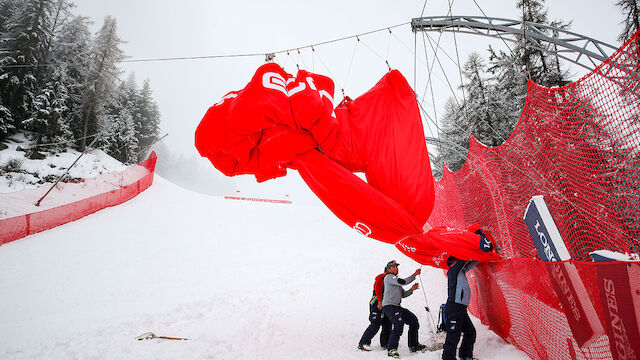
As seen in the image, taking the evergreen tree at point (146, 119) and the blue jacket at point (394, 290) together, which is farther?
the evergreen tree at point (146, 119)

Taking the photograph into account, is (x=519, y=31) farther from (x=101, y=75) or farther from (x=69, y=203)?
(x=101, y=75)

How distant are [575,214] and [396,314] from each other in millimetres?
3068

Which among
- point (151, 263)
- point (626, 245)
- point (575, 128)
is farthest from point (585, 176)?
point (151, 263)

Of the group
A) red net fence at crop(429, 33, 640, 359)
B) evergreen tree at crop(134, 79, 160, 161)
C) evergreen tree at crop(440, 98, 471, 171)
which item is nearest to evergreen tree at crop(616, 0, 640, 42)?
evergreen tree at crop(440, 98, 471, 171)

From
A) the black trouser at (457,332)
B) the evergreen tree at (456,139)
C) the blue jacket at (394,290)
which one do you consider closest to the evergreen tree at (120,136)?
the evergreen tree at (456,139)

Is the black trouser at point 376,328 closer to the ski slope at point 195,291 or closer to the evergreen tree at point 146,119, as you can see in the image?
the ski slope at point 195,291

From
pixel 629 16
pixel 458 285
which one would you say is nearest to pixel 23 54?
pixel 458 285

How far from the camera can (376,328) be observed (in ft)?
17.2

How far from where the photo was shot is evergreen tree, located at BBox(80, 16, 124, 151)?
27672 millimetres

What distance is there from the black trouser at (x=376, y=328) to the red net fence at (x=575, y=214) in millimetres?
1740

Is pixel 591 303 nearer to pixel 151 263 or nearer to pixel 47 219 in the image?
pixel 151 263

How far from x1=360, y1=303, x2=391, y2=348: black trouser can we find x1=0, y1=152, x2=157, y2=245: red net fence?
14027 mm

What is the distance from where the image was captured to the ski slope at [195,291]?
536 cm

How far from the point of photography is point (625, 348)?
2117 millimetres
